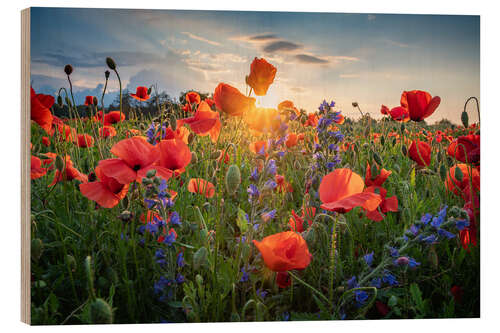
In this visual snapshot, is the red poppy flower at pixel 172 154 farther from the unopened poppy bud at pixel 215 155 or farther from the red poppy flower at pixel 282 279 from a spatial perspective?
the red poppy flower at pixel 282 279

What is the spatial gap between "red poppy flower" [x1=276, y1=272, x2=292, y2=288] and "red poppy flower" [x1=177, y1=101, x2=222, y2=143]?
2.18ft

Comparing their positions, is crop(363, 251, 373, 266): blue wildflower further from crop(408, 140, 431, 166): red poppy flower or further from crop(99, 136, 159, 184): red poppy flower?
crop(99, 136, 159, 184): red poppy flower

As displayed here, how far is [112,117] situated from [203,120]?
48cm

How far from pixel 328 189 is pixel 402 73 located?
3.07 ft

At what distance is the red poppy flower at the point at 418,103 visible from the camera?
2039 mm

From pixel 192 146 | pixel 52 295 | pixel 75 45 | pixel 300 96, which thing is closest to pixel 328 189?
Result: pixel 300 96

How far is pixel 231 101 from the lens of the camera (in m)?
1.74

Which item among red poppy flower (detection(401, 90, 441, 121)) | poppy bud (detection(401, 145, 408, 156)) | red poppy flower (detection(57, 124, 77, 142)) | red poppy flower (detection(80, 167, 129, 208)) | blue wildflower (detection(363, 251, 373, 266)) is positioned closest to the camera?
red poppy flower (detection(80, 167, 129, 208))

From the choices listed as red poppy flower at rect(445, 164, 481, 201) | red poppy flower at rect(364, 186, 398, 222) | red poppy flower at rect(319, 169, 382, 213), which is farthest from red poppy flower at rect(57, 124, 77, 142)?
red poppy flower at rect(445, 164, 481, 201)

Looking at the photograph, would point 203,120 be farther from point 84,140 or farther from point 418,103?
point 418,103

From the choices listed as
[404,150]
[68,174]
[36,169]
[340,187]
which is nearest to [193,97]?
[68,174]

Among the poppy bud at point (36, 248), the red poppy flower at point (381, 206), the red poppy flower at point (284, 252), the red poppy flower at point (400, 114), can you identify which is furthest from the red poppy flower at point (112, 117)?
the red poppy flower at point (400, 114)

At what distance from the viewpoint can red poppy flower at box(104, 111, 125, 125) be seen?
2.00 meters

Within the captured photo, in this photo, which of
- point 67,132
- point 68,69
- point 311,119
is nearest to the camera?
point 68,69
